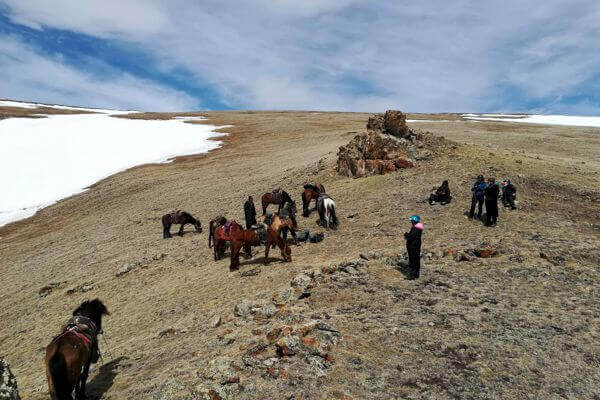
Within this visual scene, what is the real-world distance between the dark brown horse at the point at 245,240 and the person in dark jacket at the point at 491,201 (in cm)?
811

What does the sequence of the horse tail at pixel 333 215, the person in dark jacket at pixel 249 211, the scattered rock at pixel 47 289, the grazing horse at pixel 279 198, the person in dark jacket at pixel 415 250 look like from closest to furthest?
the person in dark jacket at pixel 415 250 < the scattered rock at pixel 47 289 < the horse tail at pixel 333 215 < the person in dark jacket at pixel 249 211 < the grazing horse at pixel 279 198

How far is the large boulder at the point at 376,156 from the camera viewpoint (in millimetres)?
24047

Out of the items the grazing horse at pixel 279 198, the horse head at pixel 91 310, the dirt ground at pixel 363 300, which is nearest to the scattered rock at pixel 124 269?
the dirt ground at pixel 363 300

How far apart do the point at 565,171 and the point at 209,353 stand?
2285 centimetres

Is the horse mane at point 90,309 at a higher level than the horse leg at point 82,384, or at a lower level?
higher

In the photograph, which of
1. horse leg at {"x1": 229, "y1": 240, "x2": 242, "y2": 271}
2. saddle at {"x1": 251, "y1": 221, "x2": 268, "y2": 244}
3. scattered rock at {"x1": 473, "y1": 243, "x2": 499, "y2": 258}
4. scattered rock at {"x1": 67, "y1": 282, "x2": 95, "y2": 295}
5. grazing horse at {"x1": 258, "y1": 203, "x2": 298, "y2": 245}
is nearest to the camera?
scattered rock at {"x1": 473, "y1": 243, "x2": 499, "y2": 258}

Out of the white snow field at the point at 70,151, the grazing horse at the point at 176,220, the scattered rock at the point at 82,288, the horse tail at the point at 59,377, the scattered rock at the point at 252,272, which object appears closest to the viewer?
the horse tail at the point at 59,377

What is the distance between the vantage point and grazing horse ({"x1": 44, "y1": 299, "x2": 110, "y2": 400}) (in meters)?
7.32

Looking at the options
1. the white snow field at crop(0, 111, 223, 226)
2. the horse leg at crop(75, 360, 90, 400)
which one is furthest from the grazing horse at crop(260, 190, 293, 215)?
the white snow field at crop(0, 111, 223, 226)

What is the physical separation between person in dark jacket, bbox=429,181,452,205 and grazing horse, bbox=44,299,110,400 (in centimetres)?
1515

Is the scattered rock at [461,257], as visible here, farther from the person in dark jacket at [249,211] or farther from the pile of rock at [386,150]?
the pile of rock at [386,150]

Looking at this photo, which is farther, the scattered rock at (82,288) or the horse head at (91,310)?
the scattered rock at (82,288)

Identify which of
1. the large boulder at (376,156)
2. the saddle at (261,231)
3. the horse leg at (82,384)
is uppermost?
the large boulder at (376,156)

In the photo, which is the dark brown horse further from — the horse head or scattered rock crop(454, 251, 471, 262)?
scattered rock crop(454, 251, 471, 262)
